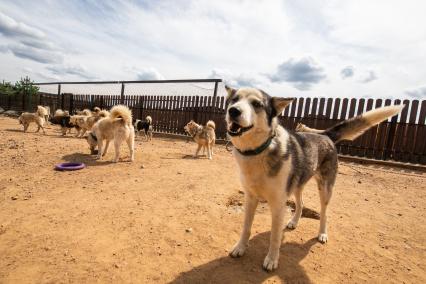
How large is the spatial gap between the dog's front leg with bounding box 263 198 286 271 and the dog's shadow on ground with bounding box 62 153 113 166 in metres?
5.15

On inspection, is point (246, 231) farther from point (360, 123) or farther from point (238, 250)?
point (360, 123)

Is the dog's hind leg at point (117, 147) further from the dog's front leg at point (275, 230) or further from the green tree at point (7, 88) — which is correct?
the green tree at point (7, 88)

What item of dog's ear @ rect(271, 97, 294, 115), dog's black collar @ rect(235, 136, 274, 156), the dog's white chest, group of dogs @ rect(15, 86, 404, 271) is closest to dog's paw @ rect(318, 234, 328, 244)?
group of dogs @ rect(15, 86, 404, 271)

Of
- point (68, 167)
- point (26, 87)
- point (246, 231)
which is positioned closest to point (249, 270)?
point (246, 231)

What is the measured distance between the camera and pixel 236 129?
2.55 m

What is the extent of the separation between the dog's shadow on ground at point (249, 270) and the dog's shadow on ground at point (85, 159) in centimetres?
485

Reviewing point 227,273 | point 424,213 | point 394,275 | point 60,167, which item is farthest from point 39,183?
point 424,213

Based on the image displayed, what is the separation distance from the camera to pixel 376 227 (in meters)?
3.92

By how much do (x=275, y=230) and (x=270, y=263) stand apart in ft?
1.10

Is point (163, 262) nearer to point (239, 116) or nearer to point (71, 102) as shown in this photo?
point (239, 116)

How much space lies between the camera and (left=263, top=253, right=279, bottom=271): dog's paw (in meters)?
2.71

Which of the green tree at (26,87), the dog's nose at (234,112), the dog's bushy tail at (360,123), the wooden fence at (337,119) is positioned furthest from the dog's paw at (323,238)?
the green tree at (26,87)

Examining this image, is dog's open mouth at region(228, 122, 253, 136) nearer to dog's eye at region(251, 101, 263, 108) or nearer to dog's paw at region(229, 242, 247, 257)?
dog's eye at region(251, 101, 263, 108)

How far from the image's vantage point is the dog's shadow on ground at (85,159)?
265 inches
